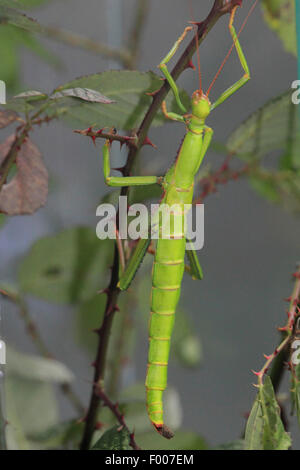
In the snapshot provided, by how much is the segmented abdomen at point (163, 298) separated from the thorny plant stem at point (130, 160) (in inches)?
0.9

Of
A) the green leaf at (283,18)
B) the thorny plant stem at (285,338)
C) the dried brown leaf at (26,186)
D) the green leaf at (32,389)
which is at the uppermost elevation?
the green leaf at (283,18)

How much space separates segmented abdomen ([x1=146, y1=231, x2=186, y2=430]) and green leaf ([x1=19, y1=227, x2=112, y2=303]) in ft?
0.49

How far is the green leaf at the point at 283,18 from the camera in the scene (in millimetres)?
281

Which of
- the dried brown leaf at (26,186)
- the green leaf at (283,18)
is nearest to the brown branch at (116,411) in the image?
the dried brown leaf at (26,186)

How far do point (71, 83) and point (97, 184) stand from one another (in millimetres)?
350

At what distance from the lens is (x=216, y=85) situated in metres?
0.24

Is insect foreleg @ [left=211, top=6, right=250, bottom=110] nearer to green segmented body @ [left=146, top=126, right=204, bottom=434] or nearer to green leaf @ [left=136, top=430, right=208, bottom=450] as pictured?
green segmented body @ [left=146, top=126, right=204, bottom=434]

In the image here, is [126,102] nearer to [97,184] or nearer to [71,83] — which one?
[71,83]

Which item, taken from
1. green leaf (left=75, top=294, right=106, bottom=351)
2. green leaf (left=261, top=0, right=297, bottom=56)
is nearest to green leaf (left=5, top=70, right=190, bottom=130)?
green leaf (left=261, top=0, right=297, bottom=56)

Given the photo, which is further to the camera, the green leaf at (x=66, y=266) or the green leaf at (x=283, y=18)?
the green leaf at (x=66, y=266)

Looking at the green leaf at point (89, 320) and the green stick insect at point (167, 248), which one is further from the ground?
the green stick insect at point (167, 248)

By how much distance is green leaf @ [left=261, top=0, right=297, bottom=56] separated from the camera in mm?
281

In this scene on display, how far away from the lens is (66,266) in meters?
0.39

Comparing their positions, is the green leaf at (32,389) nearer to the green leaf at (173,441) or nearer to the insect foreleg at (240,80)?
the green leaf at (173,441)
